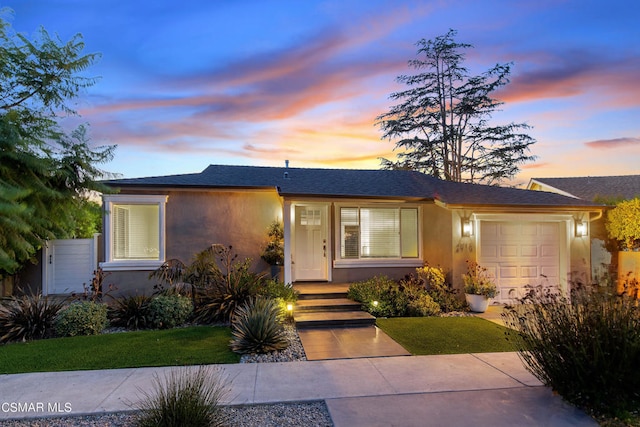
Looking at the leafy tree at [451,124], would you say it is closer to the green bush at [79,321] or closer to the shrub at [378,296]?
the shrub at [378,296]

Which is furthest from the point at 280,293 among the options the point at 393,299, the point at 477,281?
the point at 477,281

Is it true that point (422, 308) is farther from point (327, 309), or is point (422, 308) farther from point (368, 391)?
point (368, 391)

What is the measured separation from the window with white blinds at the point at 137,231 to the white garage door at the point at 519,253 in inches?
339

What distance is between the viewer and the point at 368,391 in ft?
14.7

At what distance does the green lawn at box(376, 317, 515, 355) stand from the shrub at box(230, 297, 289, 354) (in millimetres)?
2173

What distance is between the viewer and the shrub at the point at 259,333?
611cm

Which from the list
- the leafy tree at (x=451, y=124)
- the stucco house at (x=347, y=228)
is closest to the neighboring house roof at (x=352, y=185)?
the stucco house at (x=347, y=228)

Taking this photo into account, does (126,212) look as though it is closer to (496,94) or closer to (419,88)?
(419,88)

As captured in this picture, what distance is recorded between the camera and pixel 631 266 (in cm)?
1091

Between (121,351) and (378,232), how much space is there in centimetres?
693

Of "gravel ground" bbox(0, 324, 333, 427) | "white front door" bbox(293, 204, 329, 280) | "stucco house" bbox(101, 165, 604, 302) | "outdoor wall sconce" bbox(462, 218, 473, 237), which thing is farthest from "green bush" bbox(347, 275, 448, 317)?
"gravel ground" bbox(0, 324, 333, 427)

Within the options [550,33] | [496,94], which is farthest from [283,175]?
[496,94]

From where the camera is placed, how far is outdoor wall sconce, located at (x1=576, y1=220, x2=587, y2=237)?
10.3 meters

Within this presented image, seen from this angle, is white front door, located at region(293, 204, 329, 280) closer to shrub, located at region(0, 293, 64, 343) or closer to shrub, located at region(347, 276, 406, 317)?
shrub, located at region(347, 276, 406, 317)
